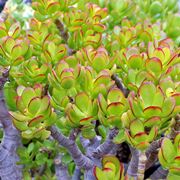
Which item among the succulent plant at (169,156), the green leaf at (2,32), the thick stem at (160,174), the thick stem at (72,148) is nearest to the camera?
the succulent plant at (169,156)

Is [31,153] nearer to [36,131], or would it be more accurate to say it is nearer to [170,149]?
[36,131]

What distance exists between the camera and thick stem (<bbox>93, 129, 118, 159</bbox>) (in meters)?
0.88

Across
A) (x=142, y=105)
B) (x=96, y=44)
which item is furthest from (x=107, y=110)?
(x=96, y=44)

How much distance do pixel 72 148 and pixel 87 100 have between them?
0.42 ft

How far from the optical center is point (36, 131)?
2.69 ft

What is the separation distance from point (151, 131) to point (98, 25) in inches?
23.1

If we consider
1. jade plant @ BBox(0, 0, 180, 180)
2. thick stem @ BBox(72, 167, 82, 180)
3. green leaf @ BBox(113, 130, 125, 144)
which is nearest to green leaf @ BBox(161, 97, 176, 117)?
jade plant @ BBox(0, 0, 180, 180)

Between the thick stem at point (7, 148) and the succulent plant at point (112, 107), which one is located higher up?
the succulent plant at point (112, 107)

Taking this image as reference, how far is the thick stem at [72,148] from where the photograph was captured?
0.88 metres

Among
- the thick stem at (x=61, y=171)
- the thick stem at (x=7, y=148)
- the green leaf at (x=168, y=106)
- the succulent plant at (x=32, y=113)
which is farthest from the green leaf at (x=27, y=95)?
the thick stem at (x=61, y=171)

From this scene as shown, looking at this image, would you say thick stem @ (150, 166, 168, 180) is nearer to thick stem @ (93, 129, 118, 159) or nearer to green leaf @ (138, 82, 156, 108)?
thick stem @ (93, 129, 118, 159)

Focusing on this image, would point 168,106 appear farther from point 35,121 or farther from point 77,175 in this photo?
point 77,175

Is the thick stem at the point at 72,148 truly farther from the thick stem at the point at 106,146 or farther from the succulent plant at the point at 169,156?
the succulent plant at the point at 169,156

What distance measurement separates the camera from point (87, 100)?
844 mm
